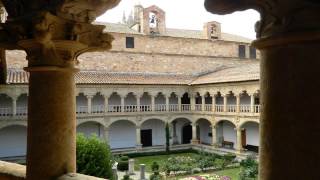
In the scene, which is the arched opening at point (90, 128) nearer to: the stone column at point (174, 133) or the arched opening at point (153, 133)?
the arched opening at point (153, 133)

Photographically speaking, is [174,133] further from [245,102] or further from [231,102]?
[245,102]

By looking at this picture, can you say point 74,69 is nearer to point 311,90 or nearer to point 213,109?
point 311,90

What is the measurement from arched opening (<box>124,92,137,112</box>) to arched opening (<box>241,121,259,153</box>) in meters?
8.07

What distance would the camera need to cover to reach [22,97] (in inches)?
990

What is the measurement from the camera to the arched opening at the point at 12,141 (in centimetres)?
2473

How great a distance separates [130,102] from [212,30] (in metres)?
10.8

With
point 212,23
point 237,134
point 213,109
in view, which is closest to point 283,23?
point 237,134

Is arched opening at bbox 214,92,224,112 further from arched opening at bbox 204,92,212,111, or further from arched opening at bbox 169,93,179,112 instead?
arched opening at bbox 169,93,179,112

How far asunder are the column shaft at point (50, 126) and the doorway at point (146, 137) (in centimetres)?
2661

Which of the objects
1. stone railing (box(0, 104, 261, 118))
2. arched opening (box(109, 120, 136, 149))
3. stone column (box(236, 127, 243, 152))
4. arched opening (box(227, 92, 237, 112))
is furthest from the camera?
arched opening (box(109, 120, 136, 149))

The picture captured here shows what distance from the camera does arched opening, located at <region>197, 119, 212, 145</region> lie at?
3069 centimetres

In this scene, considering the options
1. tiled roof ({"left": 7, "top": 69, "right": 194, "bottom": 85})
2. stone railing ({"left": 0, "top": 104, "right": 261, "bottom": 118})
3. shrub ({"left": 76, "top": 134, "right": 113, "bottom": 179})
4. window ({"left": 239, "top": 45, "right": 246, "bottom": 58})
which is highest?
window ({"left": 239, "top": 45, "right": 246, "bottom": 58})

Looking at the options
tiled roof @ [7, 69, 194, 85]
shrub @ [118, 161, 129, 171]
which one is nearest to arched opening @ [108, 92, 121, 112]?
tiled roof @ [7, 69, 194, 85]

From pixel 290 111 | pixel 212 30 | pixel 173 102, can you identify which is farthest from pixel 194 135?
pixel 290 111
